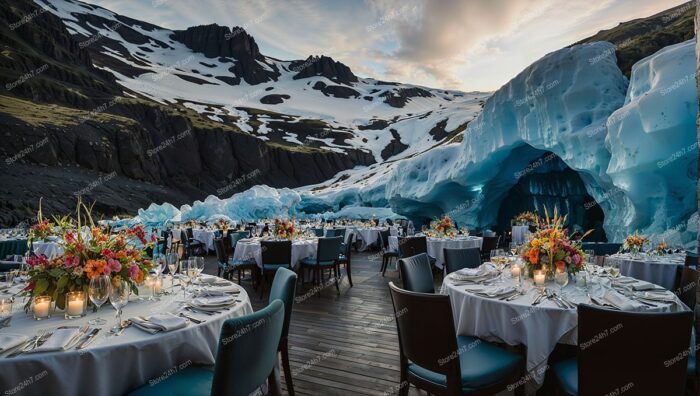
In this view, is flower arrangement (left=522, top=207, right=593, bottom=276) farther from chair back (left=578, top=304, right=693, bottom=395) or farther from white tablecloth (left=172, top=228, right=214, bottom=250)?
white tablecloth (left=172, top=228, right=214, bottom=250)

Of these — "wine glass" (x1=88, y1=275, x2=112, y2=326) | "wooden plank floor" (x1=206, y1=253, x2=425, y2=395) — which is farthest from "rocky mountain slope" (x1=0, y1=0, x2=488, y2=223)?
"wine glass" (x1=88, y1=275, x2=112, y2=326)

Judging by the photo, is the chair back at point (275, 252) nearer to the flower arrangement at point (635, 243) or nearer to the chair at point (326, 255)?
the chair at point (326, 255)

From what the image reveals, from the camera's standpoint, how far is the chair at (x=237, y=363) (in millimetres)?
1740

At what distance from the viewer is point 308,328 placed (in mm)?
5098

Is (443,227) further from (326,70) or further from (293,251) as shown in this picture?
(326,70)

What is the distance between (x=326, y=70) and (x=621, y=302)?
13847 cm

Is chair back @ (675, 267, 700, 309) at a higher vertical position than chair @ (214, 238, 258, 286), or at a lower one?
higher

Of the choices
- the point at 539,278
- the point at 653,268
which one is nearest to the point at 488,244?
the point at 653,268

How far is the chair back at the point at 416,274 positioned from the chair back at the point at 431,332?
40.5 inches

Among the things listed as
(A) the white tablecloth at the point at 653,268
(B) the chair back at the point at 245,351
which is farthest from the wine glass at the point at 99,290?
(A) the white tablecloth at the point at 653,268

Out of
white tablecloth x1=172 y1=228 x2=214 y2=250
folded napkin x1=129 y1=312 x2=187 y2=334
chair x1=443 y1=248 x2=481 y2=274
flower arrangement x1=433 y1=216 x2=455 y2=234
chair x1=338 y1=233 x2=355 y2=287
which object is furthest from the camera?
white tablecloth x1=172 y1=228 x2=214 y2=250

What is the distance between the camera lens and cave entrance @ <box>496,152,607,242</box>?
1381 cm

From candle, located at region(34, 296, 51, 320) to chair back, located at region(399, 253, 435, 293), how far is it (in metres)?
2.64

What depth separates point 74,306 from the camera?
234 centimetres
